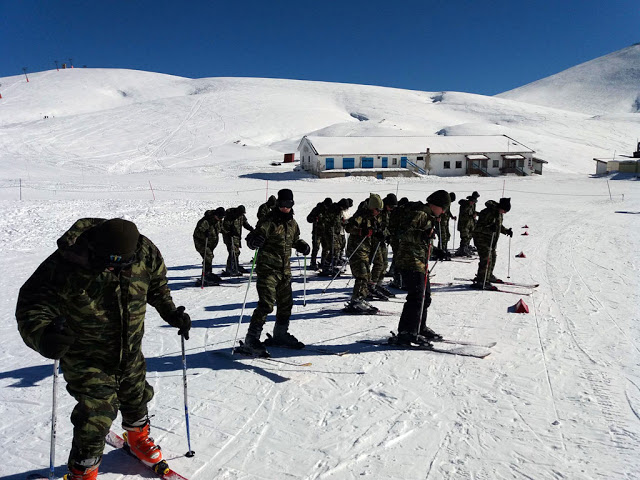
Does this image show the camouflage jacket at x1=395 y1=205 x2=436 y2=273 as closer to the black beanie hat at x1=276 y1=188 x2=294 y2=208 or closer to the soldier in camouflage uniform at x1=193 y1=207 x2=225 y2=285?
the black beanie hat at x1=276 y1=188 x2=294 y2=208

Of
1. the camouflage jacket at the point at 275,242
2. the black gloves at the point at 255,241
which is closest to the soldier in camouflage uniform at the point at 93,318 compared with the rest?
the black gloves at the point at 255,241

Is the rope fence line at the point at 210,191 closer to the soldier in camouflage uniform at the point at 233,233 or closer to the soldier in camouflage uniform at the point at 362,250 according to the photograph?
the soldier in camouflage uniform at the point at 233,233

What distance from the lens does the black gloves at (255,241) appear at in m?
5.93

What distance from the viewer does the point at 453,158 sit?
161 feet

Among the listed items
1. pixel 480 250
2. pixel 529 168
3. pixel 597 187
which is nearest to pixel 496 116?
pixel 529 168

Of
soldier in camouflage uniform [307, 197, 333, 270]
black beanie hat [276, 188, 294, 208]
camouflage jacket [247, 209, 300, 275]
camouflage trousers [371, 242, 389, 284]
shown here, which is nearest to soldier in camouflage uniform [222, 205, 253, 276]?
soldier in camouflage uniform [307, 197, 333, 270]

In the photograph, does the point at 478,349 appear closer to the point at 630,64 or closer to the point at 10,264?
the point at 10,264

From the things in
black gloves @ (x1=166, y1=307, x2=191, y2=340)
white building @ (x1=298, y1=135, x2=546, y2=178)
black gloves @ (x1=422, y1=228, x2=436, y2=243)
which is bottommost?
black gloves @ (x1=166, y1=307, x2=191, y2=340)

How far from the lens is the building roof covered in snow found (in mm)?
47578

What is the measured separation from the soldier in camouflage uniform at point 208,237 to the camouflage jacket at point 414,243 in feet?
16.6

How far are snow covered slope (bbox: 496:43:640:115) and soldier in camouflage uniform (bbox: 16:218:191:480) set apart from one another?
162 meters

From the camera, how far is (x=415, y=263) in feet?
21.5

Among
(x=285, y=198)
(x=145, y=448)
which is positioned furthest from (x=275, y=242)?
(x=145, y=448)

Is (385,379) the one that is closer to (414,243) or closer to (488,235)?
(414,243)
